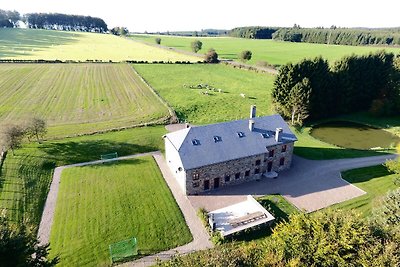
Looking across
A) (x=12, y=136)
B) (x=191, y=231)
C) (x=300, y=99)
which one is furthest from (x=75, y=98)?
(x=191, y=231)

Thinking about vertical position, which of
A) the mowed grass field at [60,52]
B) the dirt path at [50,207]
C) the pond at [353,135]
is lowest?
the dirt path at [50,207]

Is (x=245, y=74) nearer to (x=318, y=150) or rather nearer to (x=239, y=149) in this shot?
(x=318, y=150)

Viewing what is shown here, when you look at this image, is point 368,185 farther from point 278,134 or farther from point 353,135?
point 353,135

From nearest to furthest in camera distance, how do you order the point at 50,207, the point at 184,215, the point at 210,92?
the point at 184,215 < the point at 50,207 < the point at 210,92

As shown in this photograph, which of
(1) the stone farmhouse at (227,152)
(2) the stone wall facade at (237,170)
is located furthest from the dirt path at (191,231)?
(2) the stone wall facade at (237,170)

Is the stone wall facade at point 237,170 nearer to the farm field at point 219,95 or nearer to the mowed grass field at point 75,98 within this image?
the farm field at point 219,95

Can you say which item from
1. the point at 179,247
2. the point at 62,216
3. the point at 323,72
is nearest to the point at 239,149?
the point at 179,247
